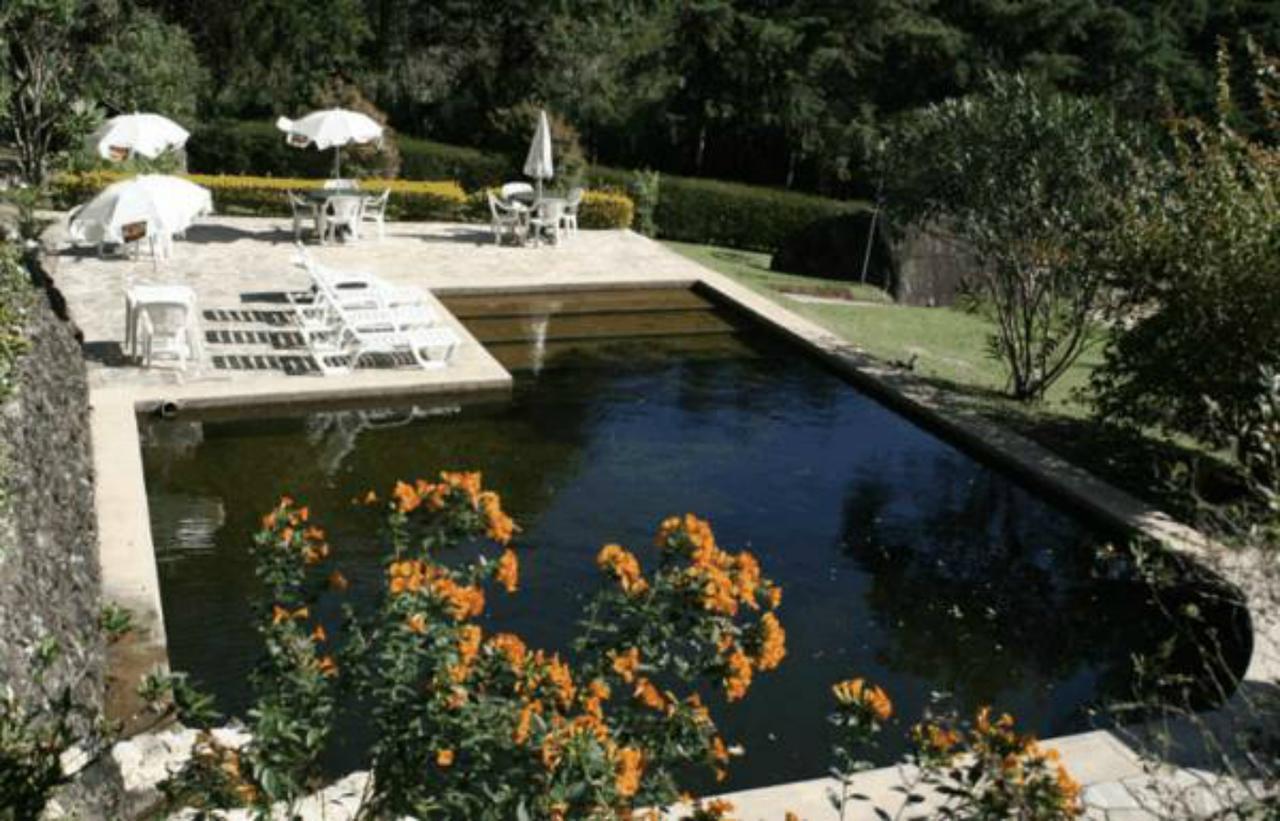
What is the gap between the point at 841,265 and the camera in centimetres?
2298

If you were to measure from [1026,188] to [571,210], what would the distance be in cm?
963

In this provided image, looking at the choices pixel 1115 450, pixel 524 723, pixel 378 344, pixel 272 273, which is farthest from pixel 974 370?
pixel 524 723

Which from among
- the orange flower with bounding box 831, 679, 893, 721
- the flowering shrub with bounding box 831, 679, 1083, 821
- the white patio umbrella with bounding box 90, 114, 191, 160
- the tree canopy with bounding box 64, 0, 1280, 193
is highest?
the tree canopy with bounding box 64, 0, 1280, 193

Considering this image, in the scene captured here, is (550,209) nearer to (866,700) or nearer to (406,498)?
(406,498)

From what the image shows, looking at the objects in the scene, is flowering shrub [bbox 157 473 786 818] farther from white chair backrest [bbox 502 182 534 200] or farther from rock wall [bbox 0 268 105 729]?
white chair backrest [bbox 502 182 534 200]

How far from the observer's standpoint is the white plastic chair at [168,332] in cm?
1333

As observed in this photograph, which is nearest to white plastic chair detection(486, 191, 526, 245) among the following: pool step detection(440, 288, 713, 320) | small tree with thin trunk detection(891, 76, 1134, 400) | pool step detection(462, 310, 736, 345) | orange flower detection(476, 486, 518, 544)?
pool step detection(440, 288, 713, 320)

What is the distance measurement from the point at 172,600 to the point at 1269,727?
278 inches

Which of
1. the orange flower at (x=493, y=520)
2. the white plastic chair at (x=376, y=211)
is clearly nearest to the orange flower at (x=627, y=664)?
the orange flower at (x=493, y=520)

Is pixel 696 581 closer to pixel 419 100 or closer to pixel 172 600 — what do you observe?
pixel 172 600

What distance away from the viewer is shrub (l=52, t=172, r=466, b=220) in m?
21.1

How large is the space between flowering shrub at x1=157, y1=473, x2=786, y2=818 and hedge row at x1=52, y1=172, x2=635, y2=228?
60.1ft

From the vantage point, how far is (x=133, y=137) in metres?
18.7

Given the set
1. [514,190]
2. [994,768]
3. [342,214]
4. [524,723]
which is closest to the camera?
[524,723]
